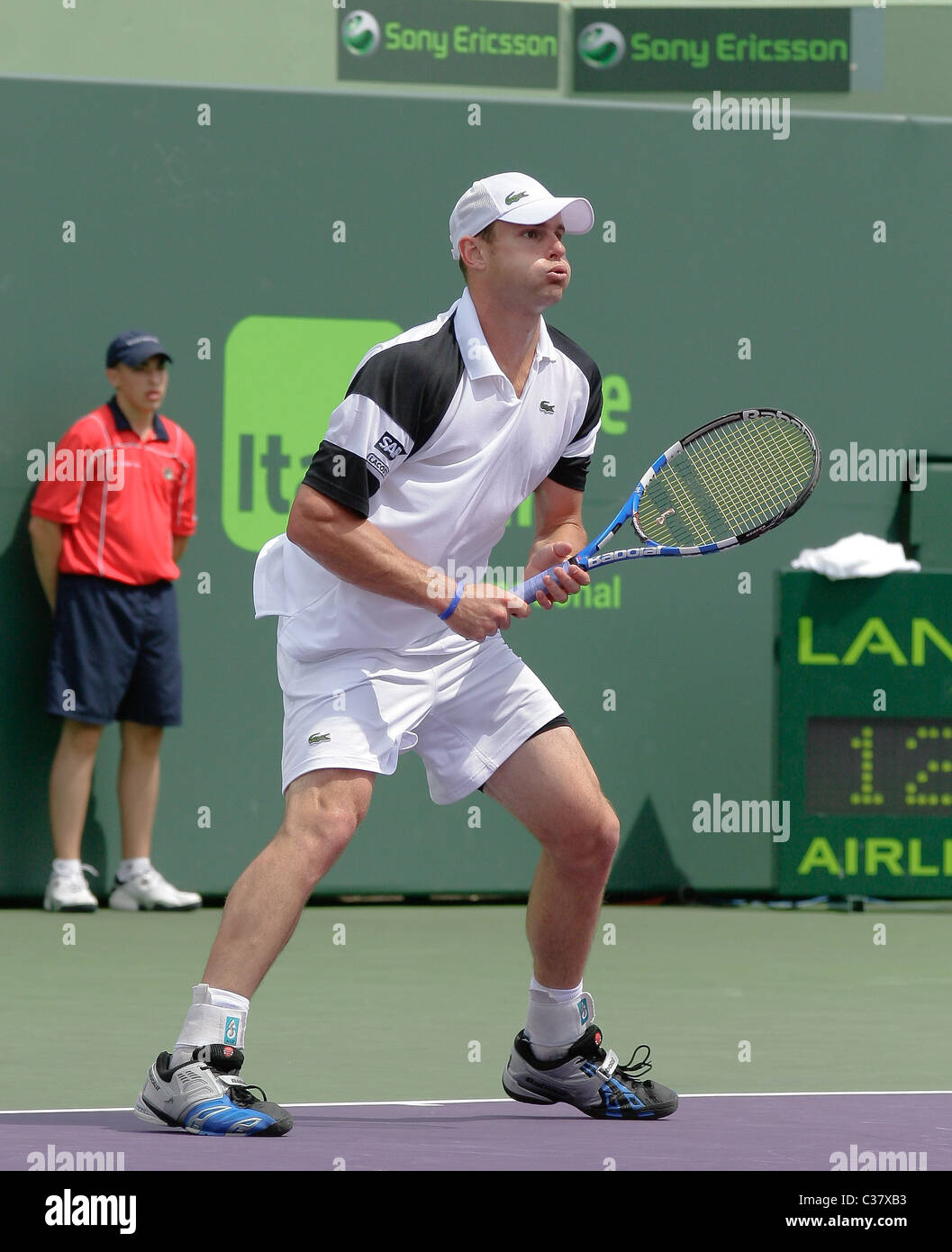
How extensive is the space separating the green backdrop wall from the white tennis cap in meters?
4.04

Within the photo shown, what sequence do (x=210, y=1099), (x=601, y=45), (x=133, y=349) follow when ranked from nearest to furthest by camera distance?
(x=210, y=1099)
(x=133, y=349)
(x=601, y=45)

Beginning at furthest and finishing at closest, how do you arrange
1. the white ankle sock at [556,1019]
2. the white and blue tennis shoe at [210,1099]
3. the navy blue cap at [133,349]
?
the navy blue cap at [133,349], the white ankle sock at [556,1019], the white and blue tennis shoe at [210,1099]

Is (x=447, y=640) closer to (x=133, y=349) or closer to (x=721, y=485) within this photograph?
(x=721, y=485)

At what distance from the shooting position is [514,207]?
4.47 meters

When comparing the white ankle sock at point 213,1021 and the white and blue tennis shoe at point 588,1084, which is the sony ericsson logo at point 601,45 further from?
the white ankle sock at point 213,1021

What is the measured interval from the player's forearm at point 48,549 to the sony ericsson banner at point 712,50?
4.86 meters

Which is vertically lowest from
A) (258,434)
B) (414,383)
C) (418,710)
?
(418,710)

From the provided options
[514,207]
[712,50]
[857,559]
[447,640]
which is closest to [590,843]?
[447,640]

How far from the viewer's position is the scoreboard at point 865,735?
28.1 ft

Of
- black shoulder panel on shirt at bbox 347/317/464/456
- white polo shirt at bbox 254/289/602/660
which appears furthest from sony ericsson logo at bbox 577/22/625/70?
black shoulder panel on shirt at bbox 347/317/464/456

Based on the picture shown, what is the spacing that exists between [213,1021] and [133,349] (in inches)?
169

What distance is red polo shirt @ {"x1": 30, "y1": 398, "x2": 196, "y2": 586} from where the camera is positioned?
8.11m

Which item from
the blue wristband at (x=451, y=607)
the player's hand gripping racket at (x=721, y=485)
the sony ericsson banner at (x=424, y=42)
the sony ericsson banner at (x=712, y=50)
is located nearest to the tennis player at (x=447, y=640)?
the blue wristband at (x=451, y=607)

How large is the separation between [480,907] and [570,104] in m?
3.13
